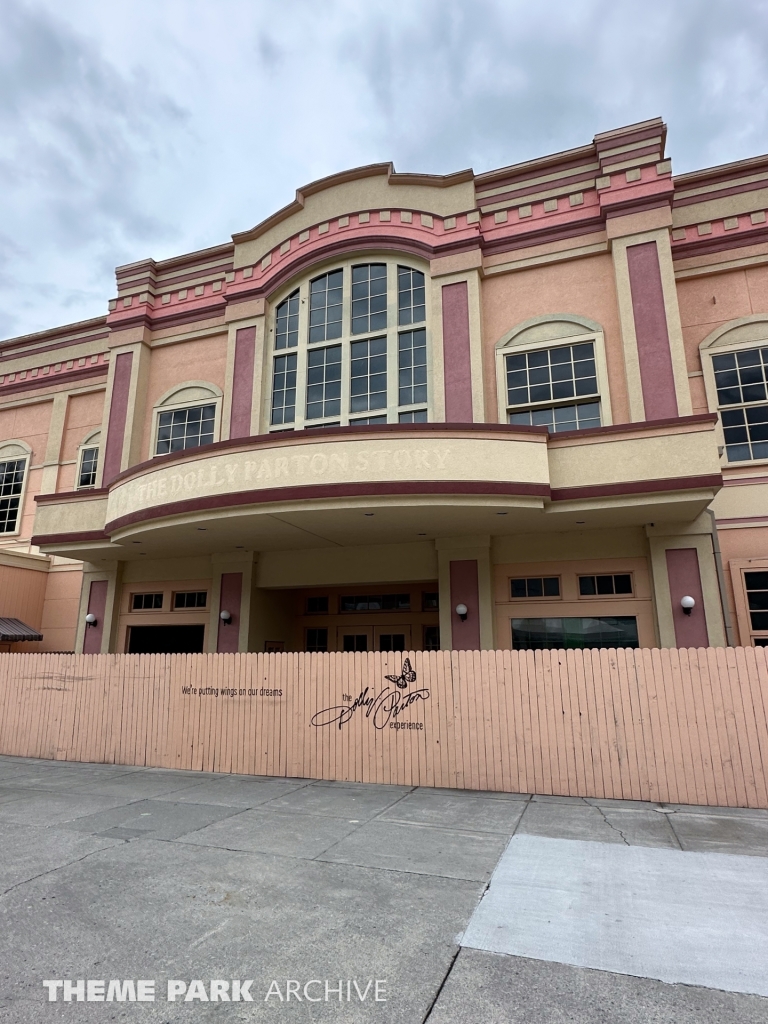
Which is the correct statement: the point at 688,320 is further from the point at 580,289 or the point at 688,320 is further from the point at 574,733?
the point at 574,733

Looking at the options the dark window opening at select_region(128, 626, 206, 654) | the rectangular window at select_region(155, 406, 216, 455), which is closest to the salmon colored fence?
the dark window opening at select_region(128, 626, 206, 654)

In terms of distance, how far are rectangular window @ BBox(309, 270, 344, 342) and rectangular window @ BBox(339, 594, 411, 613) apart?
681cm

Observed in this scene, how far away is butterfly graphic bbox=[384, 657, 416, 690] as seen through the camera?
9844 millimetres

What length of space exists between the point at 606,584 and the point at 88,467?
52.4ft

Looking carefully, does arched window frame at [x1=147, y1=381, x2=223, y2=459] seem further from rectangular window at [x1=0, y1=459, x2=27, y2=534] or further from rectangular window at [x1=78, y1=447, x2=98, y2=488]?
rectangular window at [x1=0, y1=459, x2=27, y2=534]

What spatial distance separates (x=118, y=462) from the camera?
58.2ft

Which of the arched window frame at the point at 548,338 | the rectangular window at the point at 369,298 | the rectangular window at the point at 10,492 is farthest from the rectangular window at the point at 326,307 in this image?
the rectangular window at the point at 10,492

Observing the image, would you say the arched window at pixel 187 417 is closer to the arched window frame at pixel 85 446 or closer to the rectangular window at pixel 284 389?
the rectangular window at pixel 284 389

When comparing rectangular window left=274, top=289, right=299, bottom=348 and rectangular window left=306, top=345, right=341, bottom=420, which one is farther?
rectangular window left=274, top=289, right=299, bottom=348

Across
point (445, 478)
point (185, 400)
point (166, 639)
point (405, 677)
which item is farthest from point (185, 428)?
point (405, 677)

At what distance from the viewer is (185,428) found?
17.8 m

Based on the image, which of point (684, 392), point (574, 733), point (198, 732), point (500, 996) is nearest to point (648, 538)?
point (684, 392)

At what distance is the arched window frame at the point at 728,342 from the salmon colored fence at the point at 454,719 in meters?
7.20

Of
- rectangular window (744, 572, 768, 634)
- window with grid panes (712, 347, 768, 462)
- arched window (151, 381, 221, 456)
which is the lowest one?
rectangular window (744, 572, 768, 634)
